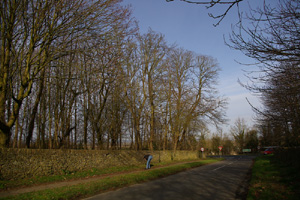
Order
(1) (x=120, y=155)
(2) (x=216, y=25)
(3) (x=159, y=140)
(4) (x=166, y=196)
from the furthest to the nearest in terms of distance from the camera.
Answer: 1. (3) (x=159, y=140)
2. (1) (x=120, y=155)
3. (4) (x=166, y=196)
4. (2) (x=216, y=25)

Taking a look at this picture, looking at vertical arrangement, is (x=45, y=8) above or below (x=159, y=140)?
above

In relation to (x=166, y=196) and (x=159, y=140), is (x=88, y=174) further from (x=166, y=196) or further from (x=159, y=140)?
(x=159, y=140)

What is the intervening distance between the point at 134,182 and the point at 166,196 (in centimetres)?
423

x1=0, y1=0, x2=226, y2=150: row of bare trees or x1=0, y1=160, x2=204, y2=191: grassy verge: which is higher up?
x1=0, y1=0, x2=226, y2=150: row of bare trees

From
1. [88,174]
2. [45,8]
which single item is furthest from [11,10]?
[88,174]

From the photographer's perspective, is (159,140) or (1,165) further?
(159,140)

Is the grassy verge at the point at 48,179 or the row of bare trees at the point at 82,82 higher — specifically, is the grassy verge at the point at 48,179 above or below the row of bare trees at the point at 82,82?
below

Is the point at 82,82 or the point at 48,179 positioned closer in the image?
the point at 48,179

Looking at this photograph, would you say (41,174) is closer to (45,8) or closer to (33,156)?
(33,156)

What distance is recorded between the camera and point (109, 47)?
37.3 ft

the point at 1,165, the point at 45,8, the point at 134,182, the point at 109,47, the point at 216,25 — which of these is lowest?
the point at 134,182

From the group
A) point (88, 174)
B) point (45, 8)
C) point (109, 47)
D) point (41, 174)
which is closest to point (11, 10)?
point (45, 8)

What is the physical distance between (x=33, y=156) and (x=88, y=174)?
3.61m

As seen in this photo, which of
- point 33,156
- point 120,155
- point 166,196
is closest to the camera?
point 166,196
